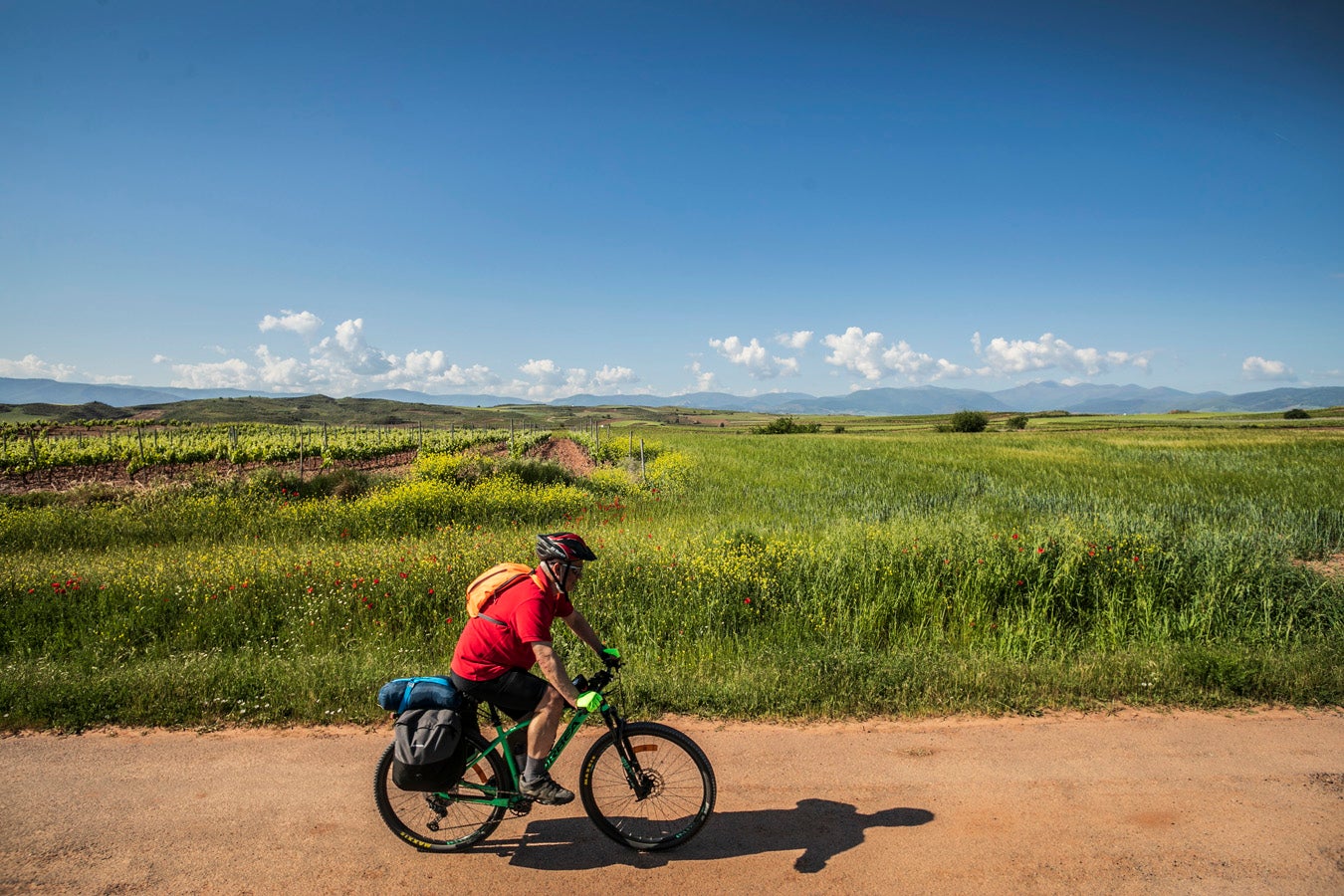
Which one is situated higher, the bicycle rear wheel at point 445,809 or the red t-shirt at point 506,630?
the red t-shirt at point 506,630

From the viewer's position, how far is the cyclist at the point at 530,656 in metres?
4.01

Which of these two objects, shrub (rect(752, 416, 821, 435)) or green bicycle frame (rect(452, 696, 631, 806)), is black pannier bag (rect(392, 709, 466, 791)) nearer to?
green bicycle frame (rect(452, 696, 631, 806))

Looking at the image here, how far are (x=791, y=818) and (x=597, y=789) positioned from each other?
137 cm

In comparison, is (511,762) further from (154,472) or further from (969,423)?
(969,423)

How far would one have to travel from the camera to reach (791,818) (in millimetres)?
4488

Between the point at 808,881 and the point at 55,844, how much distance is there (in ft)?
15.7

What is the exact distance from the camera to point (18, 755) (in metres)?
5.29

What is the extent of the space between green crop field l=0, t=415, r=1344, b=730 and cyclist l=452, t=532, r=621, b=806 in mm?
2098

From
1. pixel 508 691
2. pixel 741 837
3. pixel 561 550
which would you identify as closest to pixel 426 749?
pixel 508 691

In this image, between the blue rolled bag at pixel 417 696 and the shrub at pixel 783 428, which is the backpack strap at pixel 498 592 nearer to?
the blue rolled bag at pixel 417 696

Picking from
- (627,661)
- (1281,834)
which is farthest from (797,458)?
(1281,834)

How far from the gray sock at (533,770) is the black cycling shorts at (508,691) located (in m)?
0.33

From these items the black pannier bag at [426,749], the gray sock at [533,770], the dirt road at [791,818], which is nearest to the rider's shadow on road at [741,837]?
the dirt road at [791,818]

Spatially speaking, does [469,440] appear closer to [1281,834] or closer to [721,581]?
[721,581]
